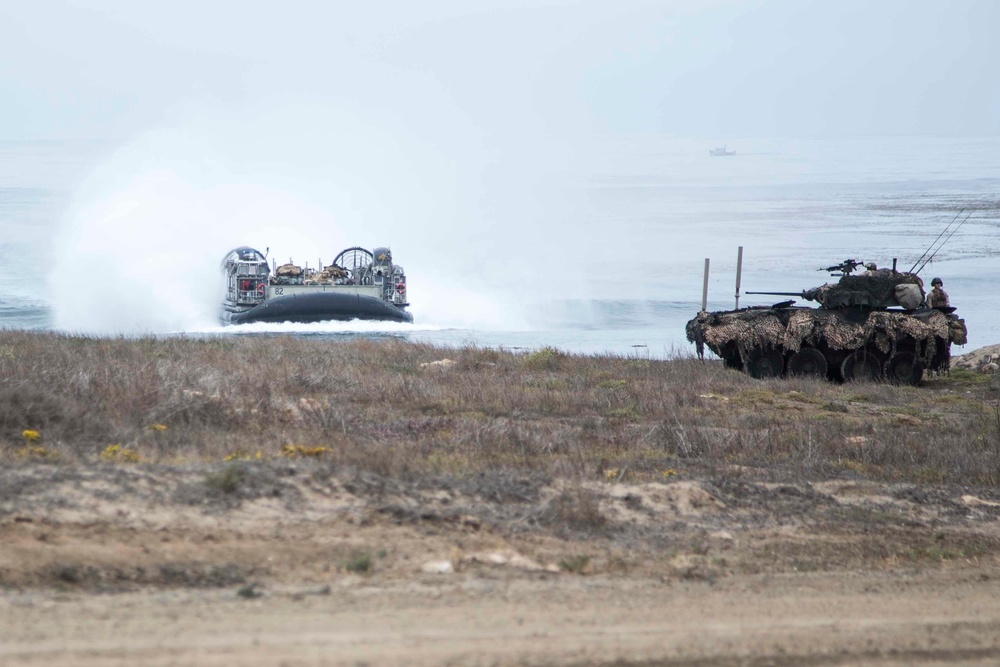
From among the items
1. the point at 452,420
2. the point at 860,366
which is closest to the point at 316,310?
the point at 860,366

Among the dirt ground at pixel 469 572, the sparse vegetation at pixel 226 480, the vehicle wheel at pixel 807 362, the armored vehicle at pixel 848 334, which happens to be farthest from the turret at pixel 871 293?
the sparse vegetation at pixel 226 480

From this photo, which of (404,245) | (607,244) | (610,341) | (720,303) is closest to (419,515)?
(610,341)

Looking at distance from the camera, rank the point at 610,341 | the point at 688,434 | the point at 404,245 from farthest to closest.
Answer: the point at 404,245 → the point at 610,341 → the point at 688,434

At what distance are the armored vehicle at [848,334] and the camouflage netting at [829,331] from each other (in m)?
0.02

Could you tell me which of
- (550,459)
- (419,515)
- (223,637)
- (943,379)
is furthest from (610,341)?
(223,637)

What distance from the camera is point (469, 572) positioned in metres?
A: 6.49

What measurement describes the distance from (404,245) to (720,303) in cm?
2566

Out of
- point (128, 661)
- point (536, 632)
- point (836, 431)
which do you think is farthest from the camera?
point (836, 431)

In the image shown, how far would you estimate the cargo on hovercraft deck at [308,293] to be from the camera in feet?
120

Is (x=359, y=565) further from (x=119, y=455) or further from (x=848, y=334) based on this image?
(x=848, y=334)

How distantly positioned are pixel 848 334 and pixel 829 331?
36 cm

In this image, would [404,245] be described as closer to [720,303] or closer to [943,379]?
[720,303]

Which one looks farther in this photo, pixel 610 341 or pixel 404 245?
pixel 404 245

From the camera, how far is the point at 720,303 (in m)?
46.4
